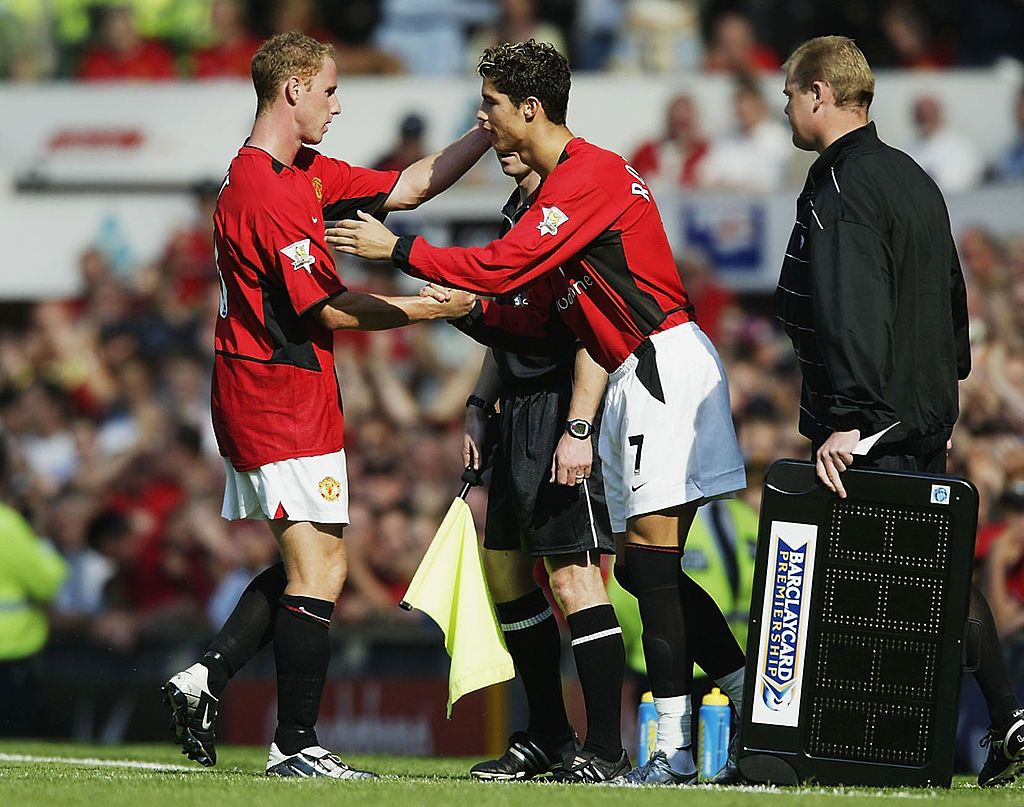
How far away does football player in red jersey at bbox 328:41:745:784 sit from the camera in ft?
19.1

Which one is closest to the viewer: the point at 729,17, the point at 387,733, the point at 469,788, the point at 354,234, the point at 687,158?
the point at 469,788

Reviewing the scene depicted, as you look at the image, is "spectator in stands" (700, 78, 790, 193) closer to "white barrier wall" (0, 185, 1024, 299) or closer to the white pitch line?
"white barrier wall" (0, 185, 1024, 299)

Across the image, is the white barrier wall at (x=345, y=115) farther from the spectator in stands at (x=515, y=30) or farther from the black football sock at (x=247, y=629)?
the black football sock at (x=247, y=629)

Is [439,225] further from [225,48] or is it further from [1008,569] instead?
[1008,569]

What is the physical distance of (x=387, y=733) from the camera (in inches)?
413

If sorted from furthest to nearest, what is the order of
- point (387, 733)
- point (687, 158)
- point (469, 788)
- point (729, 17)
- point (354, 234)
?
point (729, 17) → point (687, 158) → point (387, 733) → point (354, 234) → point (469, 788)

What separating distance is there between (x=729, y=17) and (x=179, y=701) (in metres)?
10.3

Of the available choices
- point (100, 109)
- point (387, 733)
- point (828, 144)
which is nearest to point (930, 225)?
point (828, 144)

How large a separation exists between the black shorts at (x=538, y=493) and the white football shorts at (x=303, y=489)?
0.61m

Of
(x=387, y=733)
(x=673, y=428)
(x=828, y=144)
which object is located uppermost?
(x=828, y=144)

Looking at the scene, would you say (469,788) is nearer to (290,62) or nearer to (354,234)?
(354,234)

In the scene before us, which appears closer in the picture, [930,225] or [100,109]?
[930,225]

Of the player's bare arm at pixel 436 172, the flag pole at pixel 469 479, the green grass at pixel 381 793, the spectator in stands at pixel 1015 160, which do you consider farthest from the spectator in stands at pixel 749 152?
the green grass at pixel 381 793

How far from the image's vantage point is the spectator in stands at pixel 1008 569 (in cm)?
923
